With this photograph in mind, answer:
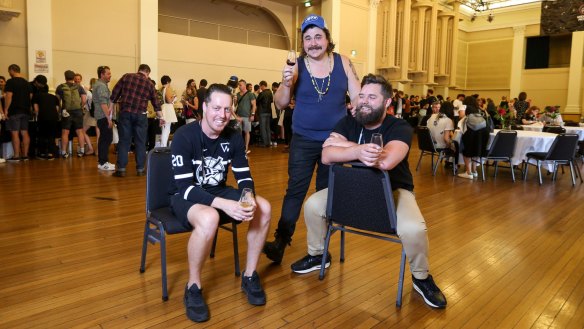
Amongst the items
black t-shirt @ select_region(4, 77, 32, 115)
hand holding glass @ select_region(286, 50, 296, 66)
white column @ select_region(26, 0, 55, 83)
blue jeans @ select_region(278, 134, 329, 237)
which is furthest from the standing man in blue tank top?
white column @ select_region(26, 0, 55, 83)

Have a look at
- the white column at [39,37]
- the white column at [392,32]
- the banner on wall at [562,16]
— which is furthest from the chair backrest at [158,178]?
the banner on wall at [562,16]

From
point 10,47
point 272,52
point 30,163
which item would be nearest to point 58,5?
point 10,47

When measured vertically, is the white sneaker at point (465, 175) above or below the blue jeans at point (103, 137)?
below

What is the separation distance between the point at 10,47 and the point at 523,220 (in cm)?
964

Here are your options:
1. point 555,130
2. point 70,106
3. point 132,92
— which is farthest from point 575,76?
point 70,106

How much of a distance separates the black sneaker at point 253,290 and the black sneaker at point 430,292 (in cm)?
91

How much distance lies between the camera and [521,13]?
2048 cm

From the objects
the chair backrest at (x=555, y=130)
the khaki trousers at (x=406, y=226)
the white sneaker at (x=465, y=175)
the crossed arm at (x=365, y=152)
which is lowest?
the white sneaker at (x=465, y=175)

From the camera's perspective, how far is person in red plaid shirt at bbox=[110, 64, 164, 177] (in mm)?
5965

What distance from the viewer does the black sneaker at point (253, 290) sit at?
2.41 m

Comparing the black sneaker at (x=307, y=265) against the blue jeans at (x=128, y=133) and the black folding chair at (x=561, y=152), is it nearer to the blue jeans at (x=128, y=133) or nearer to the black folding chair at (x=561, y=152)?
the blue jeans at (x=128, y=133)

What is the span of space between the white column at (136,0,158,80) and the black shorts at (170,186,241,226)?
29.6 ft

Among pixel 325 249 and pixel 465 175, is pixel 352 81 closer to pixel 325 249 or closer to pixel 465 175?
pixel 325 249

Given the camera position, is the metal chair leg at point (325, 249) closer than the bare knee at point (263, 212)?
No
